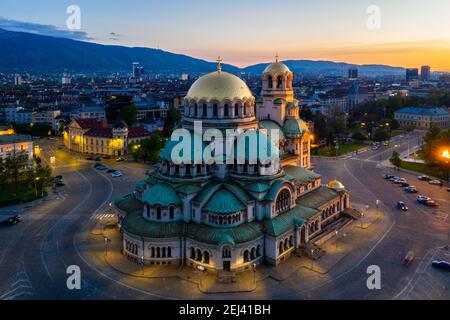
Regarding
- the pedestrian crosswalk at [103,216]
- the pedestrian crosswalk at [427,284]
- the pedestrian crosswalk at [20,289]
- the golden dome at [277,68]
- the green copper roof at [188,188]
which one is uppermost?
the golden dome at [277,68]

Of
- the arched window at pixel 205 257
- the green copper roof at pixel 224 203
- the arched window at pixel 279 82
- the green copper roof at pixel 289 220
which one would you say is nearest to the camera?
the arched window at pixel 205 257

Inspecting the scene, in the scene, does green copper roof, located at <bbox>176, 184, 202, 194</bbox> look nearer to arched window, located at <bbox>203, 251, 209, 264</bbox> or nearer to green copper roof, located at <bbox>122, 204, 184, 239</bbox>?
green copper roof, located at <bbox>122, 204, 184, 239</bbox>

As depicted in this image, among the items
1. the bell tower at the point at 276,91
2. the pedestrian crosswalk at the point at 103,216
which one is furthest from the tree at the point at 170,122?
the pedestrian crosswalk at the point at 103,216

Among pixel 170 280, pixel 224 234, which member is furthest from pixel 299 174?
pixel 170 280

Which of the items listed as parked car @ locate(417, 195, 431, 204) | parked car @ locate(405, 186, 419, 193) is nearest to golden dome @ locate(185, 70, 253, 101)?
parked car @ locate(417, 195, 431, 204)

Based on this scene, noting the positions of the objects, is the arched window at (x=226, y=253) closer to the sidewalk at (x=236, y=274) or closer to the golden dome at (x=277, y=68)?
the sidewalk at (x=236, y=274)

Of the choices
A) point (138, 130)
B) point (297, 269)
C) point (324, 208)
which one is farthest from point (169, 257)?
point (138, 130)
